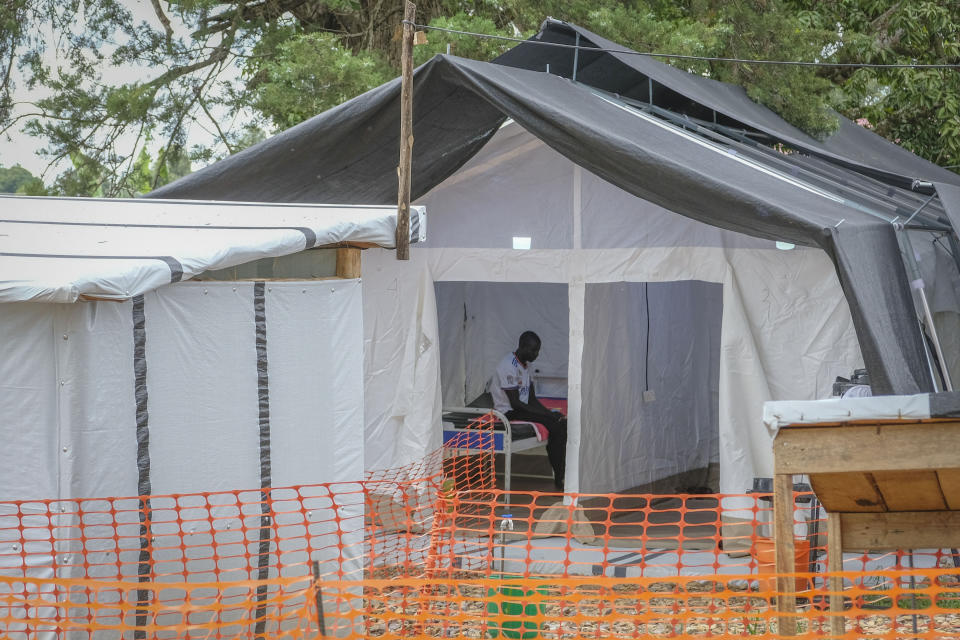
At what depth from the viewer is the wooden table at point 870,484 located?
2.93 meters

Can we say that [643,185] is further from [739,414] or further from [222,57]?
[222,57]

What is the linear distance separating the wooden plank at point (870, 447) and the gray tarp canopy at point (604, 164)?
1.23 m

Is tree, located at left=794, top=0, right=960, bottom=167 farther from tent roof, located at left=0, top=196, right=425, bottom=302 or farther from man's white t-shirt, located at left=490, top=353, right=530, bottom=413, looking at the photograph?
tent roof, located at left=0, top=196, right=425, bottom=302

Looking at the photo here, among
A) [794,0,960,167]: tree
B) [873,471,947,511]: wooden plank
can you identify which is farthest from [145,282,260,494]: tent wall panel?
[794,0,960,167]: tree

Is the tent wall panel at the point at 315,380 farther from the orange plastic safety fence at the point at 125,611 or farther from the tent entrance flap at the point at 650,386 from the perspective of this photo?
the tent entrance flap at the point at 650,386

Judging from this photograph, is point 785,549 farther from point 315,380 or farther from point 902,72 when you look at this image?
point 902,72

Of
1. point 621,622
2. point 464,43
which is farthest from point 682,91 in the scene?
point 621,622

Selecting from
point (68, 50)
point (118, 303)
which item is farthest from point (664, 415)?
point (68, 50)

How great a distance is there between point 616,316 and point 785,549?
15.4 ft

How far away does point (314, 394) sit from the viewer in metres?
5.18

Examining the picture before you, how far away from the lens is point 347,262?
5.43 m

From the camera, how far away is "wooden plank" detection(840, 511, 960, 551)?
3352mm

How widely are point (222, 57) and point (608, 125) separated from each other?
647cm

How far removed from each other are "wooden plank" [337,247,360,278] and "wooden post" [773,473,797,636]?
2805 mm
